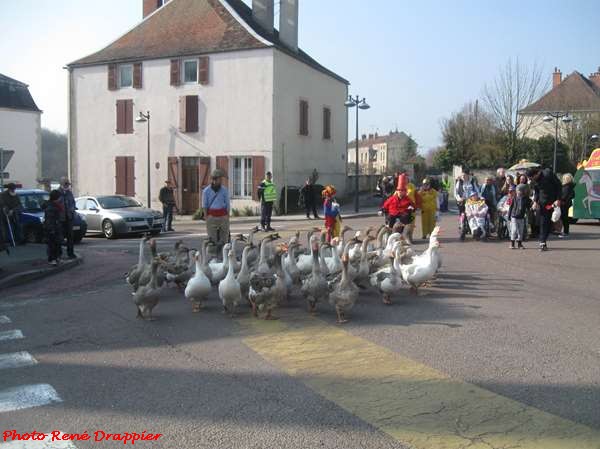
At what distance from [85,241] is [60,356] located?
1390 centimetres

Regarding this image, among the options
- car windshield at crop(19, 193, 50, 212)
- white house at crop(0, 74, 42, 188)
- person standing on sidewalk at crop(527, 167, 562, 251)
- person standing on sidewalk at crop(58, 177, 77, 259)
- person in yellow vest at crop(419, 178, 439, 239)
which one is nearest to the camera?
person standing on sidewalk at crop(58, 177, 77, 259)

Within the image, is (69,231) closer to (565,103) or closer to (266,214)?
(266,214)

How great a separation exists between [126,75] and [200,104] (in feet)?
16.6

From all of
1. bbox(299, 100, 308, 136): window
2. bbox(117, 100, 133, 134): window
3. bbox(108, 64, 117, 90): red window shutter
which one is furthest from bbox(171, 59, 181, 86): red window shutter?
bbox(299, 100, 308, 136): window

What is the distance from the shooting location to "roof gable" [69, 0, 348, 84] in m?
29.2

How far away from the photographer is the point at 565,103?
45.6 m

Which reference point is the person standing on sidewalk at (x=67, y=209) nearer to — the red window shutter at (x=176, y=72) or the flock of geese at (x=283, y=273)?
the flock of geese at (x=283, y=273)

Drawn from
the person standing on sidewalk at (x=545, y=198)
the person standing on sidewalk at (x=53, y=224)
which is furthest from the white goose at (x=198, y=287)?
the person standing on sidewalk at (x=545, y=198)

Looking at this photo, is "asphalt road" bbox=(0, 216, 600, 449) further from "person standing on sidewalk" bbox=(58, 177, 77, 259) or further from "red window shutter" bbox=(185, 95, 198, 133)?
"red window shutter" bbox=(185, 95, 198, 133)

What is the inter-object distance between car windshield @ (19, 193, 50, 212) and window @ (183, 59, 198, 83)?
12.8m

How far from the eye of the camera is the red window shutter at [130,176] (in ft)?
104

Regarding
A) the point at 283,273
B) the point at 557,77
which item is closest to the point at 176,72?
the point at 283,273

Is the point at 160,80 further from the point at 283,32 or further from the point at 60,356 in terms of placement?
the point at 60,356

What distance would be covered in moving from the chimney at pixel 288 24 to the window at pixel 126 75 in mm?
8238
